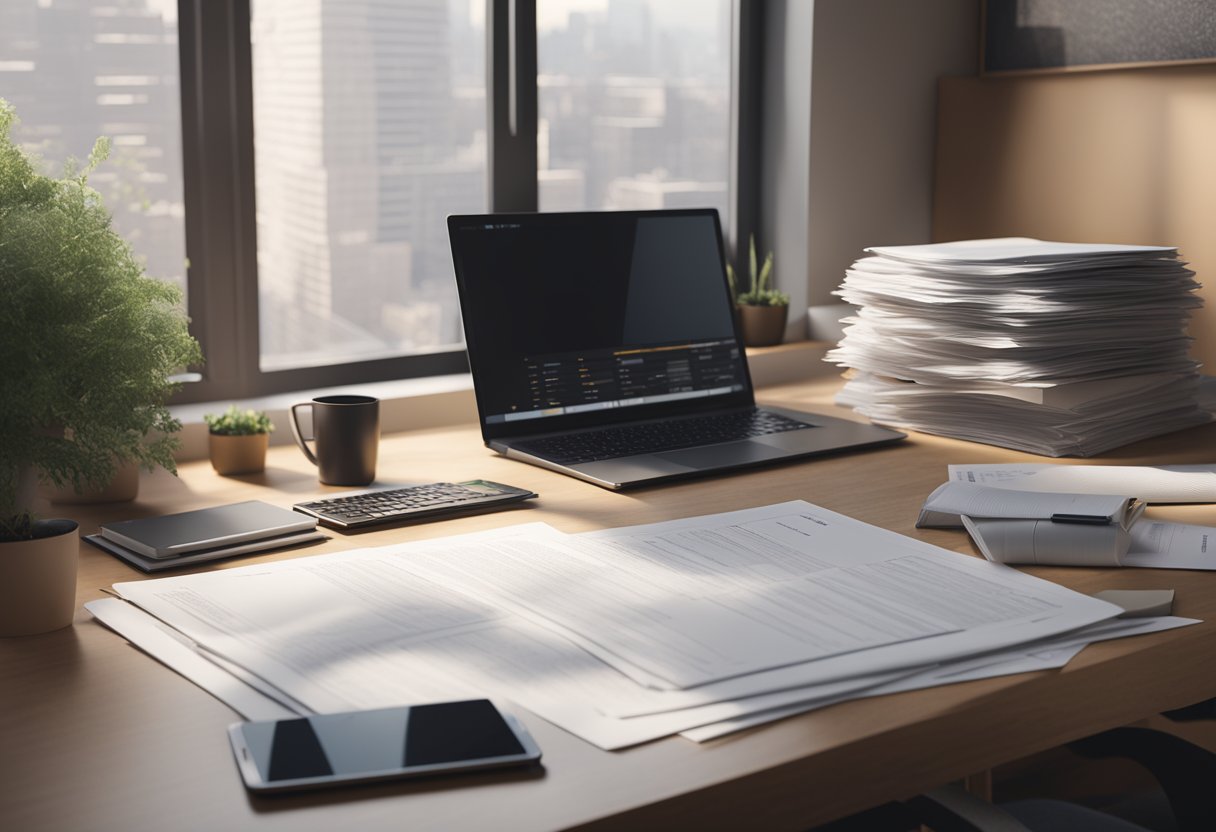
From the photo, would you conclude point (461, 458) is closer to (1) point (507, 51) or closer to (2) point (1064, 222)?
(1) point (507, 51)

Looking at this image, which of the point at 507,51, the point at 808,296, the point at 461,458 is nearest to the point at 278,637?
the point at 461,458

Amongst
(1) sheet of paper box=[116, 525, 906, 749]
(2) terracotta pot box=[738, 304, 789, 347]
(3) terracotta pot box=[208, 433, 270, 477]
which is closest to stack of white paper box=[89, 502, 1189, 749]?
(1) sheet of paper box=[116, 525, 906, 749]

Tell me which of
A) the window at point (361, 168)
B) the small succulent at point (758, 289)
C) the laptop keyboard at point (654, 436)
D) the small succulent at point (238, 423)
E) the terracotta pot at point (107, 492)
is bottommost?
the terracotta pot at point (107, 492)

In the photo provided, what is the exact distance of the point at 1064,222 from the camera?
2289 mm

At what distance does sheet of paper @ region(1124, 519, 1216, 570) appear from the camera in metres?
1.17

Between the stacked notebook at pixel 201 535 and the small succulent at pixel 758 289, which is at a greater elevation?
the small succulent at pixel 758 289

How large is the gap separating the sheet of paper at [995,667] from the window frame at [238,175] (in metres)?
1.17

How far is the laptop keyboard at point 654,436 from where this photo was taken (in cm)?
156

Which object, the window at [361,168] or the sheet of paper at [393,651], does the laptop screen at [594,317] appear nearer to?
the window at [361,168]

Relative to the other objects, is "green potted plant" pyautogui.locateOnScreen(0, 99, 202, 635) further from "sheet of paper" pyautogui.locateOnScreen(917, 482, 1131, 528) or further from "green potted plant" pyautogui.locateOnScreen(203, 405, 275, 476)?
"sheet of paper" pyautogui.locateOnScreen(917, 482, 1131, 528)

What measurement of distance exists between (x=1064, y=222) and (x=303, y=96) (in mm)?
1321

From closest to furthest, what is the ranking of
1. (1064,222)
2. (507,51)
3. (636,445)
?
(636,445)
(507,51)
(1064,222)

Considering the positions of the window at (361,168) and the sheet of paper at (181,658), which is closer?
the sheet of paper at (181,658)

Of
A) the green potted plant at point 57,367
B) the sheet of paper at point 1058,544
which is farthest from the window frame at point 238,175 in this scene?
the sheet of paper at point 1058,544
